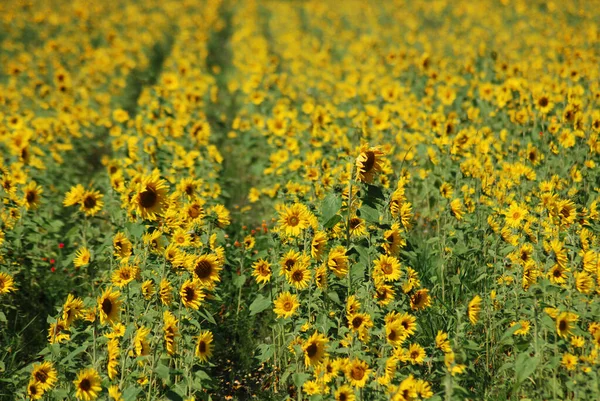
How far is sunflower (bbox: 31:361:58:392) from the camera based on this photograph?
284 cm

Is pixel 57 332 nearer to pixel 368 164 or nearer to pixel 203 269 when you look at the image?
pixel 203 269

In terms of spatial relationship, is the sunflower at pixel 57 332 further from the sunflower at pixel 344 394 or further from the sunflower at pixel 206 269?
the sunflower at pixel 344 394

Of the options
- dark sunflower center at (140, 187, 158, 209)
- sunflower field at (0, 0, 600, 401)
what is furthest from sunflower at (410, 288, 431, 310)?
dark sunflower center at (140, 187, 158, 209)

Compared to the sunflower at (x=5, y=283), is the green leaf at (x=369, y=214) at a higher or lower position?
higher

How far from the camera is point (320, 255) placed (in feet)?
9.72

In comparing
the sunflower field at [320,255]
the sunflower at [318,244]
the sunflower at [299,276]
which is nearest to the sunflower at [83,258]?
the sunflower field at [320,255]

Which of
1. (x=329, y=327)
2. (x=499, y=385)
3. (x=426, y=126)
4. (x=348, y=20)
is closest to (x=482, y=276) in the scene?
(x=499, y=385)

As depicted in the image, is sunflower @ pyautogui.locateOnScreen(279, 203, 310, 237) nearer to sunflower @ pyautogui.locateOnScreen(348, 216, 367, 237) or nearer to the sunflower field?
the sunflower field

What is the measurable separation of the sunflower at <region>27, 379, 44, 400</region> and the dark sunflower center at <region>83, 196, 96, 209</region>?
1.20 metres

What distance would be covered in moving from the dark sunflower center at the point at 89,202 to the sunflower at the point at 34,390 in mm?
1197

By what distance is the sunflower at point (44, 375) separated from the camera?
2838mm

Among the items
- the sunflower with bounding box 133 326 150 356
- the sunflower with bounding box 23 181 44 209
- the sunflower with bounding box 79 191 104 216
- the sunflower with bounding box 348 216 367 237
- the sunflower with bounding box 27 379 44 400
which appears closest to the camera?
the sunflower with bounding box 133 326 150 356

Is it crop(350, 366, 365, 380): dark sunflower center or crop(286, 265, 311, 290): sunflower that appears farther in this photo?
crop(286, 265, 311, 290): sunflower

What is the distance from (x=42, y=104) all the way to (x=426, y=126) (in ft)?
15.7
